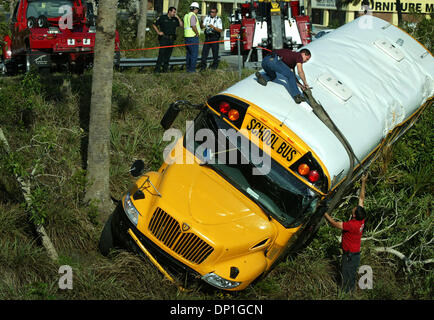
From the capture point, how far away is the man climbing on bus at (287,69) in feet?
27.6

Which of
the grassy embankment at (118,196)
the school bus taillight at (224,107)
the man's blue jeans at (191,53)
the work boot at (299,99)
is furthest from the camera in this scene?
the man's blue jeans at (191,53)

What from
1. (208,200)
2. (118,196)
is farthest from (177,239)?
(118,196)

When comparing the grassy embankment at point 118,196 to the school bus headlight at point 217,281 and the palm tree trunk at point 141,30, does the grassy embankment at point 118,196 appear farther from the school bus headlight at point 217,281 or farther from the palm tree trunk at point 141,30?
the palm tree trunk at point 141,30

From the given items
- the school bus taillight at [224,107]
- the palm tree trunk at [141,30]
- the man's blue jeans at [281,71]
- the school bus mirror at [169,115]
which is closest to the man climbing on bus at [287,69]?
the man's blue jeans at [281,71]

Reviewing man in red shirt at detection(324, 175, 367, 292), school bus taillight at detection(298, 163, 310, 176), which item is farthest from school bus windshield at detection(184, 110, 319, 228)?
man in red shirt at detection(324, 175, 367, 292)

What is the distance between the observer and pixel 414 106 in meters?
9.98

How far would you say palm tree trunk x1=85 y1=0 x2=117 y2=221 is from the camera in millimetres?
9156

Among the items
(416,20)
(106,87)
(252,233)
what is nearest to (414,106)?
(252,233)

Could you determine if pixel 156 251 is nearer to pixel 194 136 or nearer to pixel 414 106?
pixel 194 136

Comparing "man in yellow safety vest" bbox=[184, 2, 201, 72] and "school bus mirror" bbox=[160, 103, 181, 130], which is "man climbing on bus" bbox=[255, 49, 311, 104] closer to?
"school bus mirror" bbox=[160, 103, 181, 130]

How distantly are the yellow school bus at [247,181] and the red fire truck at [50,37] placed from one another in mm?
6384

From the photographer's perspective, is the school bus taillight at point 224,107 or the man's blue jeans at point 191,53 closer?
the school bus taillight at point 224,107

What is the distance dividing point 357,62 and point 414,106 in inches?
51.4

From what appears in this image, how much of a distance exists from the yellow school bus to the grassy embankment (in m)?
0.47
